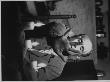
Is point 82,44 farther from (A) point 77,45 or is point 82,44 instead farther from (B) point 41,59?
(B) point 41,59

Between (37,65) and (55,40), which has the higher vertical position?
(55,40)

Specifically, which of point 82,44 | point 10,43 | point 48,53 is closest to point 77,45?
point 82,44

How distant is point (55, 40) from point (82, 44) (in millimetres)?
366

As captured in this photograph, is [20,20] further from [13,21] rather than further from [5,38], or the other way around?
[5,38]

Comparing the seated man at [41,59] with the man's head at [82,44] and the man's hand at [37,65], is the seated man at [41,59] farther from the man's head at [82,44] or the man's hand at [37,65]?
the man's head at [82,44]

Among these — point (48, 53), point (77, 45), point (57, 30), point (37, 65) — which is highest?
point (57, 30)

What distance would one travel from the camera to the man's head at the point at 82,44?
3379 millimetres

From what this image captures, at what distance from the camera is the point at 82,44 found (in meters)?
3.39

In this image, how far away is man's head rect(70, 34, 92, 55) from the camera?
3.38 meters

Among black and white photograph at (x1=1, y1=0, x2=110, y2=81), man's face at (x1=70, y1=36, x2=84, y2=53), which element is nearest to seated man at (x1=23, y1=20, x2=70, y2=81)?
black and white photograph at (x1=1, y1=0, x2=110, y2=81)

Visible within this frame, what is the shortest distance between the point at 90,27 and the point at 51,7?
584 millimetres

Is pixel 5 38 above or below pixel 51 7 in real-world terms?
below

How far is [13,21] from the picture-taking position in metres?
3.45

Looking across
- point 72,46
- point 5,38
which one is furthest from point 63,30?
point 5,38
